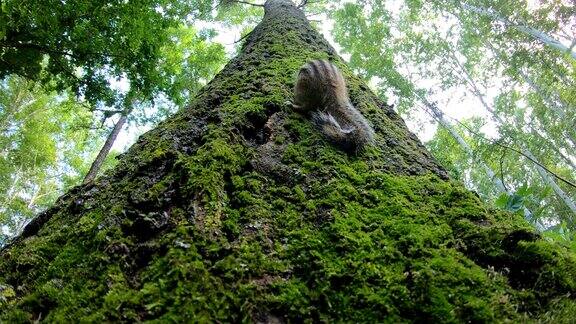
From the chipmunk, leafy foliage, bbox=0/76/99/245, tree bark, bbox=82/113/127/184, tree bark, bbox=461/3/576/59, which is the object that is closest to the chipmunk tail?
the chipmunk

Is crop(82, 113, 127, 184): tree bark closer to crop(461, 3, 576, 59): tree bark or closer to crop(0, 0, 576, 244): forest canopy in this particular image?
crop(0, 0, 576, 244): forest canopy

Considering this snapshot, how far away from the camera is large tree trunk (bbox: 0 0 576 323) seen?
1.22m

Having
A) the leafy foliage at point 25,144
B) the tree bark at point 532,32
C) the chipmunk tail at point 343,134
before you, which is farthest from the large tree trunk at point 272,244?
the leafy foliage at point 25,144

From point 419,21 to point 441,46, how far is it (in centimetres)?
167

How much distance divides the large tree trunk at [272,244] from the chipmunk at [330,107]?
0.10m

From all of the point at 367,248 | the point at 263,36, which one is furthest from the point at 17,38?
the point at 367,248

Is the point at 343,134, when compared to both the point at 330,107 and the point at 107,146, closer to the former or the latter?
the point at 330,107

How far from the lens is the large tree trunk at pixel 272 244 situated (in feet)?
4.01

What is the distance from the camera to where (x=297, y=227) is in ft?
5.28

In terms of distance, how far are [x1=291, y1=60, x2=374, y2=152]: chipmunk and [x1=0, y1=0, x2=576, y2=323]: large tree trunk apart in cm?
10

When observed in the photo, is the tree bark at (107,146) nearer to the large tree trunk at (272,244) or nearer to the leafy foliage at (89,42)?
the leafy foliage at (89,42)

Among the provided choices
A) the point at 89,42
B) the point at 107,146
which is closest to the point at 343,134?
the point at 89,42

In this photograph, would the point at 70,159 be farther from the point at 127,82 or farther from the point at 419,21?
the point at 419,21

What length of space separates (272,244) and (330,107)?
4.39 ft
